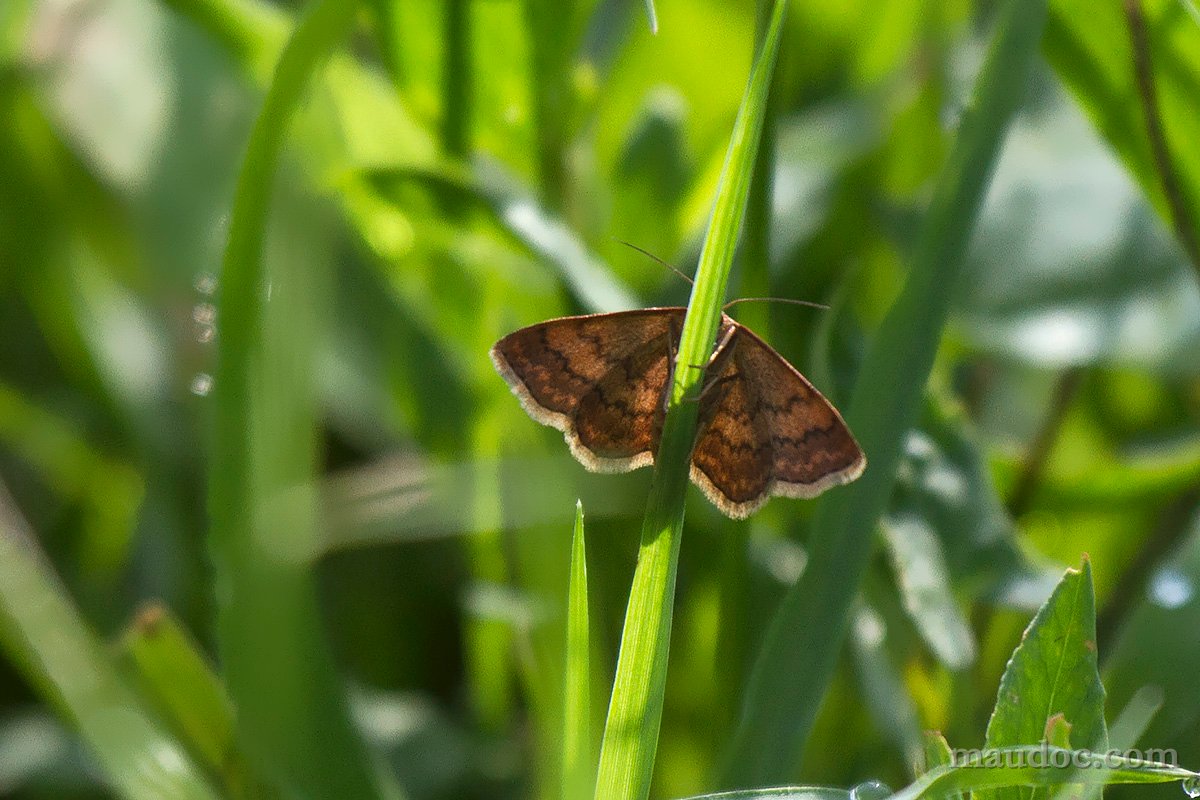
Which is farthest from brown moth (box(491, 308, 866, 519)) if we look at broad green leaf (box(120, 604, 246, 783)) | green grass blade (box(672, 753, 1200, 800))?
broad green leaf (box(120, 604, 246, 783))

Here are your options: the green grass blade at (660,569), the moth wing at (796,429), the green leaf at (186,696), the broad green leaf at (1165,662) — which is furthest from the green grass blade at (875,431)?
the green leaf at (186,696)

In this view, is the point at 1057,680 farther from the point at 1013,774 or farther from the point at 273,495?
the point at 273,495

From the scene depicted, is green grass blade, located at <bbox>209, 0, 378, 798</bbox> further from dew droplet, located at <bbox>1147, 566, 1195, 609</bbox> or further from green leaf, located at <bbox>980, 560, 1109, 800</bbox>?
dew droplet, located at <bbox>1147, 566, 1195, 609</bbox>

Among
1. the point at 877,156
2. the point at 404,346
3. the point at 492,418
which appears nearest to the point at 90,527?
the point at 404,346

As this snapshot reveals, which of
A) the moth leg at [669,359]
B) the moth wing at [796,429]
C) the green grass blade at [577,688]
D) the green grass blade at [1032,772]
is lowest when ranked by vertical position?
the green grass blade at [1032,772]

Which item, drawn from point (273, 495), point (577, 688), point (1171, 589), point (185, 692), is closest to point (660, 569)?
point (577, 688)

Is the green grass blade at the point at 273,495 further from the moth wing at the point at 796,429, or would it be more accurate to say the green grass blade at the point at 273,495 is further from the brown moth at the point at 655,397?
the moth wing at the point at 796,429
